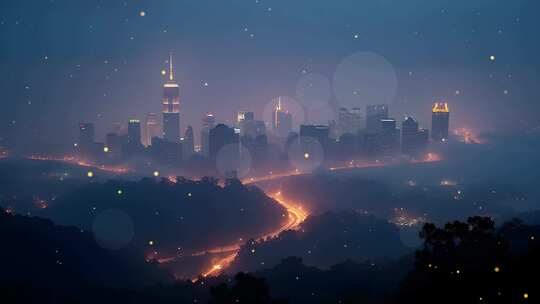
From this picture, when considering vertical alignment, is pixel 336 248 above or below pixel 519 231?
below

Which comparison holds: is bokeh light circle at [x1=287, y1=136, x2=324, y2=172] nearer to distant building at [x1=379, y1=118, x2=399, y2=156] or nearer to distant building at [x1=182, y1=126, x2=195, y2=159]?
distant building at [x1=379, y1=118, x2=399, y2=156]

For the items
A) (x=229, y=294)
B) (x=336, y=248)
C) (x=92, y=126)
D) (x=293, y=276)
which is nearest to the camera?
(x=229, y=294)

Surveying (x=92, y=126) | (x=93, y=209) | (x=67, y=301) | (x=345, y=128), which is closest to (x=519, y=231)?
(x=67, y=301)

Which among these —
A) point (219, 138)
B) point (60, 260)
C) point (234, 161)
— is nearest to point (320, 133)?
point (234, 161)

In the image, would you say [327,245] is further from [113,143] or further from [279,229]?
[113,143]

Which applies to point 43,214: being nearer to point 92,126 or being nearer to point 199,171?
point 199,171

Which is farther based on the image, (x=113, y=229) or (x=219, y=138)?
(x=219, y=138)
